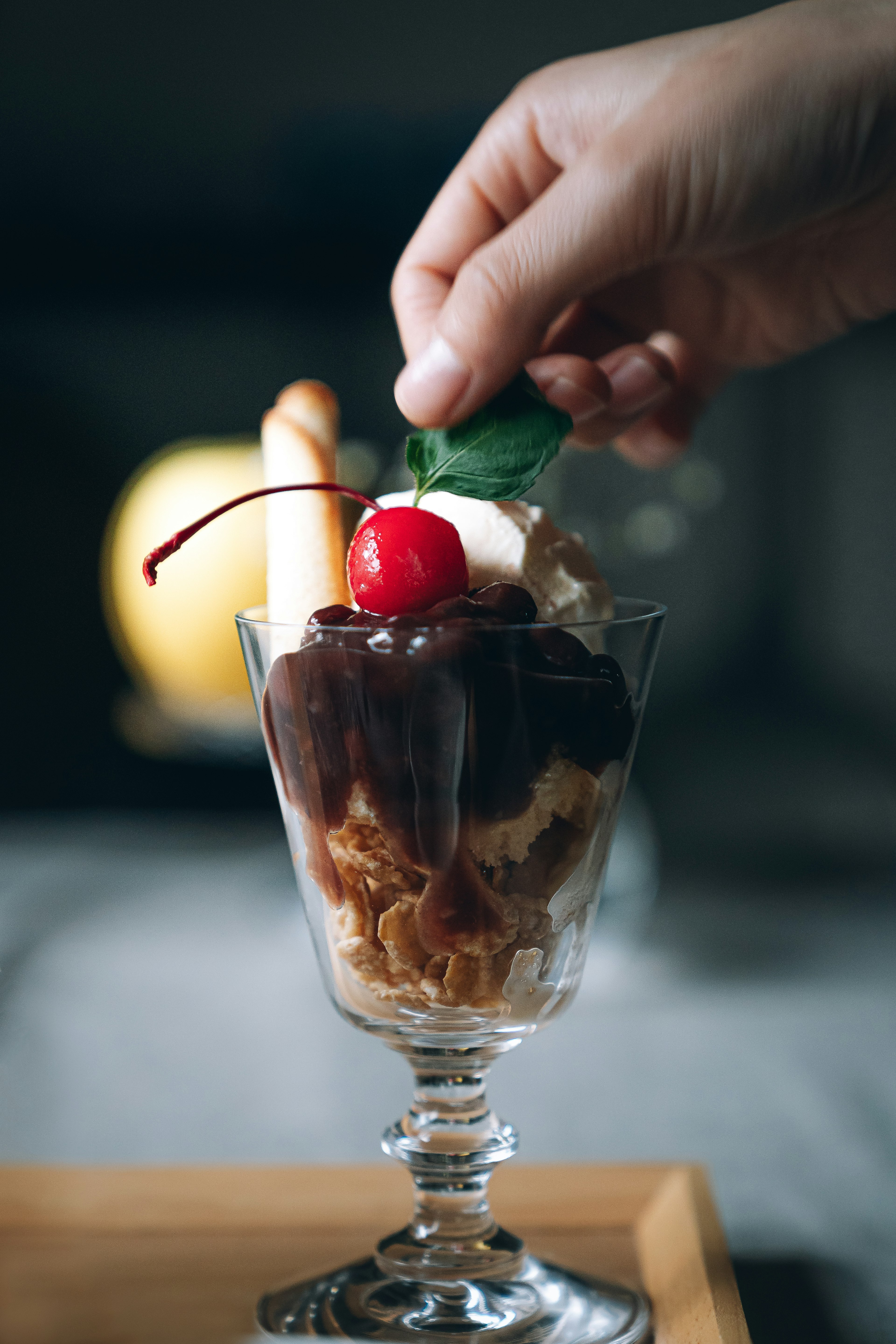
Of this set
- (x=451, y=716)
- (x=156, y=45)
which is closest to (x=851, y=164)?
(x=451, y=716)

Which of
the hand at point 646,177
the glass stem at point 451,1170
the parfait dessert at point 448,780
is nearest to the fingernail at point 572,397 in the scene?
the hand at point 646,177

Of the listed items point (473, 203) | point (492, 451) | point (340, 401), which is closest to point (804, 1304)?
point (492, 451)

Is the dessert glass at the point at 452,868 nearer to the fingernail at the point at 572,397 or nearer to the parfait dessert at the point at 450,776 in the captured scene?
the parfait dessert at the point at 450,776

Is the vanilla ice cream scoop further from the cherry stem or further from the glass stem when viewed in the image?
the glass stem

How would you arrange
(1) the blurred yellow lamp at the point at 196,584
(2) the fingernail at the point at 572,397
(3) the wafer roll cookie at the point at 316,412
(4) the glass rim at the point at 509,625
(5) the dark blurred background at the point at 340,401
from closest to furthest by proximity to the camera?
(4) the glass rim at the point at 509,625
(3) the wafer roll cookie at the point at 316,412
(2) the fingernail at the point at 572,397
(1) the blurred yellow lamp at the point at 196,584
(5) the dark blurred background at the point at 340,401

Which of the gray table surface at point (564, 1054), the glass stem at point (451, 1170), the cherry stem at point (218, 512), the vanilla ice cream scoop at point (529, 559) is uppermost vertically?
the cherry stem at point (218, 512)

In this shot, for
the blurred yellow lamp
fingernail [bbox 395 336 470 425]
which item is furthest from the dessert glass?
the blurred yellow lamp

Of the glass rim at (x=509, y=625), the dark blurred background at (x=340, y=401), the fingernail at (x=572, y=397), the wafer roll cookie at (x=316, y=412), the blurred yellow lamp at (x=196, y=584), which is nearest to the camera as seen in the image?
the glass rim at (x=509, y=625)
